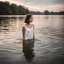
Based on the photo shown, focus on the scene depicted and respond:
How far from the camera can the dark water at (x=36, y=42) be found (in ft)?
4.06

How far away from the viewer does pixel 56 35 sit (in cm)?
135

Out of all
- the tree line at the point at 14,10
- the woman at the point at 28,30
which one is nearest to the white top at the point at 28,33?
the woman at the point at 28,30

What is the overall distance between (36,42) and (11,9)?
12.6 inches

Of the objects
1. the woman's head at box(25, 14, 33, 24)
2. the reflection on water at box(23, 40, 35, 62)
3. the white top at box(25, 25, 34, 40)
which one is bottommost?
the reflection on water at box(23, 40, 35, 62)

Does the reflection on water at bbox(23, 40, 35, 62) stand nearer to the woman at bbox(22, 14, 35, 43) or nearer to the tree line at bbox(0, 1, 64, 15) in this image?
the woman at bbox(22, 14, 35, 43)

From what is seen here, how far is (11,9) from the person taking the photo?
1.39 metres

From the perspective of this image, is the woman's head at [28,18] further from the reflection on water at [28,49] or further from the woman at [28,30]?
the reflection on water at [28,49]

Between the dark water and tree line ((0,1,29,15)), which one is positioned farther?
tree line ((0,1,29,15))

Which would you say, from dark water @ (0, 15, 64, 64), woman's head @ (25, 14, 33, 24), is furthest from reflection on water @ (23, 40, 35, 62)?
woman's head @ (25, 14, 33, 24)

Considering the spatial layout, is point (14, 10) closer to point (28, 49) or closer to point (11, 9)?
point (11, 9)

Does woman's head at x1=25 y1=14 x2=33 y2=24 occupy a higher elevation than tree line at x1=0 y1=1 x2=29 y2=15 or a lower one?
lower

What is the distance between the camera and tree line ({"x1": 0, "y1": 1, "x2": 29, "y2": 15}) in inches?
53.3

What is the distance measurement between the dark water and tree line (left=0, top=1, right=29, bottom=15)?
35mm

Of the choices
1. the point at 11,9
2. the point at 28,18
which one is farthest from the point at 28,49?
→ the point at 11,9
